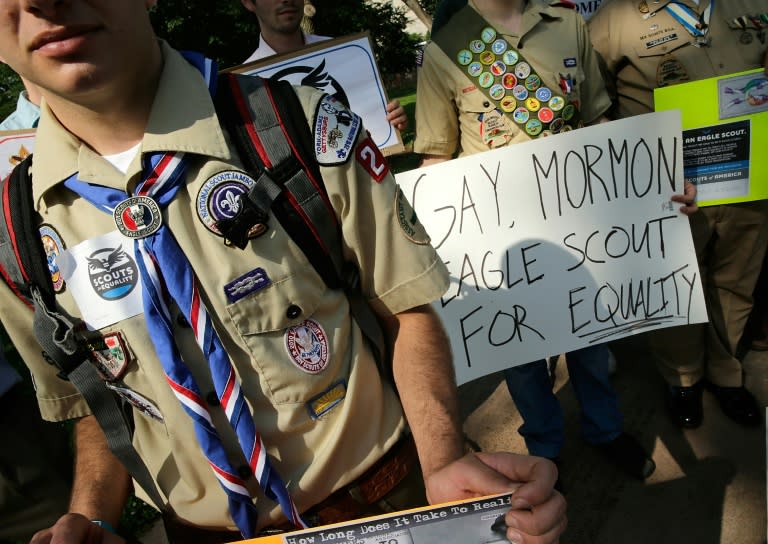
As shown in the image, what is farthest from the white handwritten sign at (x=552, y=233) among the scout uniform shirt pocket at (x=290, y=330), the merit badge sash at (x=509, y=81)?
the scout uniform shirt pocket at (x=290, y=330)

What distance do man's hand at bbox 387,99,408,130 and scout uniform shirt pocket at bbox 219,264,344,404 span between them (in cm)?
203

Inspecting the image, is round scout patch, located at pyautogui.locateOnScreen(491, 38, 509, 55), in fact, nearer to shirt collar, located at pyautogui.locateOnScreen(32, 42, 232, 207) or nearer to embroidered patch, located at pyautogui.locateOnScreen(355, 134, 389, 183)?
embroidered patch, located at pyautogui.locateOnScreen(355, 134, 389, 183)

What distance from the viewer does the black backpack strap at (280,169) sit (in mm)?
1104

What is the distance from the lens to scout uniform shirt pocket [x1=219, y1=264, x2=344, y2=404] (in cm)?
115

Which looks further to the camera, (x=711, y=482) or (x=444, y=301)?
(x=711, y=482)

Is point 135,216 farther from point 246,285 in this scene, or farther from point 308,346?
point 308,346

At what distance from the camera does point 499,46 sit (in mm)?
2348

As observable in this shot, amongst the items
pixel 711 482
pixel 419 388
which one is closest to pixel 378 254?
pixel 419 388

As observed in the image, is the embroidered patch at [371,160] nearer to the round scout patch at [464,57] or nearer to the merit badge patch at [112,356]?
the merit badge patch at [112,356]

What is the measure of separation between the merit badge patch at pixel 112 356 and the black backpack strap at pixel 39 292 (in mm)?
11

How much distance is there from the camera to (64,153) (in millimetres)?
1168

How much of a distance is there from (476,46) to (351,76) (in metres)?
A: 0.97

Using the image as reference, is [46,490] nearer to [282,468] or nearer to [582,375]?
[282,468]

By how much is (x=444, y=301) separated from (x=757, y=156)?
1.51 m
